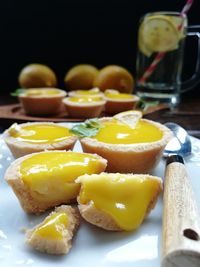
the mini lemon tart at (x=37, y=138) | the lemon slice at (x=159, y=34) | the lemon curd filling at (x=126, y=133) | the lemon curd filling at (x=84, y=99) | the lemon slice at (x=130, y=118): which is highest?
the lemon slice at (x=159, y=34)

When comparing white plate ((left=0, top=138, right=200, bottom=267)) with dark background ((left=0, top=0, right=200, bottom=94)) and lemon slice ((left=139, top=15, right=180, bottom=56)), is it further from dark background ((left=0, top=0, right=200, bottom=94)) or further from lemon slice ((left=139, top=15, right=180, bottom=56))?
dark background ((left=0, top=0, right=200, bottom=94))

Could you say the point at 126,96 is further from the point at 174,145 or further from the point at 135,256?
the point at 135,256

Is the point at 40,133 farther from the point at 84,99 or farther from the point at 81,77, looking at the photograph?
the point at 81,77

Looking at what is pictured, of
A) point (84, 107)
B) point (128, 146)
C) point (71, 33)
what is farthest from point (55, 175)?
point (71, 33)

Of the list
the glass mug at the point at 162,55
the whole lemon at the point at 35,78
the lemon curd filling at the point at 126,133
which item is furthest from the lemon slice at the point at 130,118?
the whole lemon at the point at 35,78

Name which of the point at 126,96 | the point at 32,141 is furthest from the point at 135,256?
the point at 126,96

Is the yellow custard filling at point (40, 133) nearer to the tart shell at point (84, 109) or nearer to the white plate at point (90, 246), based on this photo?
the white plate at point (90, 246)
